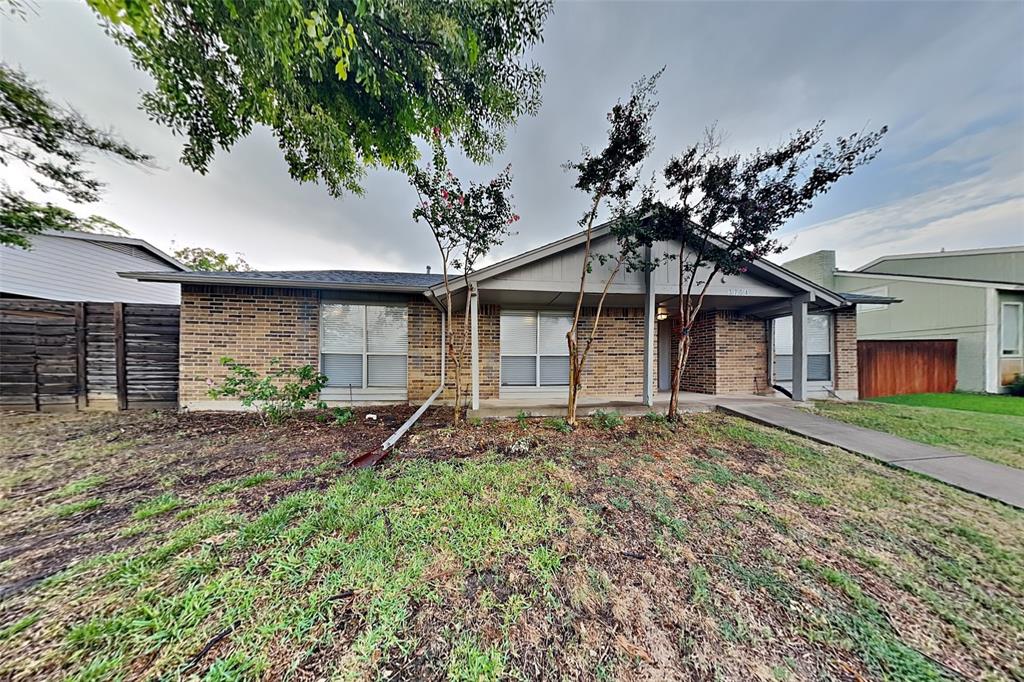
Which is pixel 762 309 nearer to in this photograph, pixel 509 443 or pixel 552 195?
pixel 552 195

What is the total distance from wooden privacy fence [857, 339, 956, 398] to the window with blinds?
8.25 m

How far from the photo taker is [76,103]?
565cm

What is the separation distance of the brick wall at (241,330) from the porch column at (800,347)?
10426mm

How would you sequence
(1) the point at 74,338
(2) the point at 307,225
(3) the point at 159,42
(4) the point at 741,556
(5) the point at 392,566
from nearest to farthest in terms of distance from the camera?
(5) the point at 392,566 → (4) the point at 741,556 → (3) the point at 159,42 → (1) the point at 74,338 → (2) the point at 307,225

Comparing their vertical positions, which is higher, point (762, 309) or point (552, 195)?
point (552, 195)

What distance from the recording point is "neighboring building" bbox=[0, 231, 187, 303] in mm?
9227

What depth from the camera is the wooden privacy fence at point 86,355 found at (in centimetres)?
618

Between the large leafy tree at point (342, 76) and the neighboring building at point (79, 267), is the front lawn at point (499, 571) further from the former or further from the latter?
the neighboring building at point (79, 267)

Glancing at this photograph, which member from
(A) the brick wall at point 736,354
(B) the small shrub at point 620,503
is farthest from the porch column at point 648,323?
(B) the small shrub at point 620,503

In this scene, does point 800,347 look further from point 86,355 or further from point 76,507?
point 86,355

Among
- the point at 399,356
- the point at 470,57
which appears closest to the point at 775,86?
the point at 470,57

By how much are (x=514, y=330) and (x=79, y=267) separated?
47.3 feet

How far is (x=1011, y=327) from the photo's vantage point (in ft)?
34.1

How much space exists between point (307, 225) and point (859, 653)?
13.3 metres
